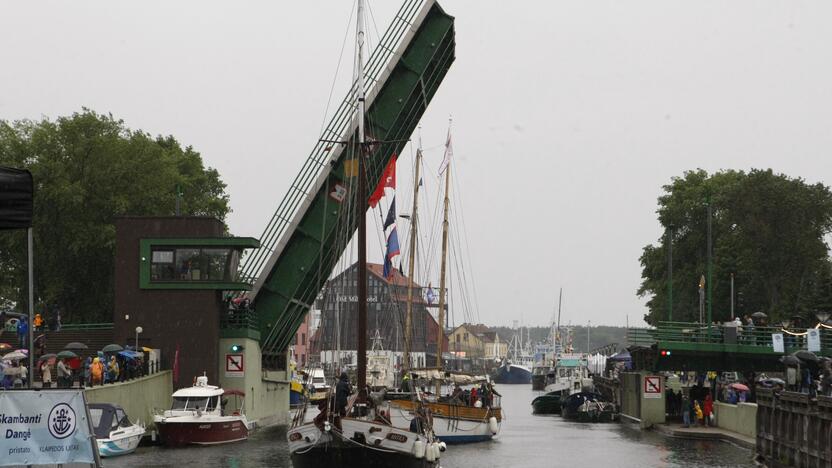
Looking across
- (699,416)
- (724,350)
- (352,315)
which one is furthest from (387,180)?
(352,315)

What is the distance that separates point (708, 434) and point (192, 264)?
18.0 m

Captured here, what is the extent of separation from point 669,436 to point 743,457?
10.2 m

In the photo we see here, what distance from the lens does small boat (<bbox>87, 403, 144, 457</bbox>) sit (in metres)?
31.7

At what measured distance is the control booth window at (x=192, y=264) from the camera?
42.3 meters

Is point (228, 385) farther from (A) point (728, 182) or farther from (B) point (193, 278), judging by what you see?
(A) point (728, 182)

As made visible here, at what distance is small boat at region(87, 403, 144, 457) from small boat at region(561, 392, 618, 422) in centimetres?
3151

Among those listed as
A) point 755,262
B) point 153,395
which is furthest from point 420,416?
point 755,262

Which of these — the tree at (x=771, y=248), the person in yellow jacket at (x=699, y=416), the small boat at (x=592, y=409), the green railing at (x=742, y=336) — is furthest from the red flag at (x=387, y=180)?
the tree at (x=771, y=248)

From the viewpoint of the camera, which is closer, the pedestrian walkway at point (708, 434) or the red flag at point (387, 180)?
the red flag at point (387, 180)

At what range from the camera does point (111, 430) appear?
32188mm

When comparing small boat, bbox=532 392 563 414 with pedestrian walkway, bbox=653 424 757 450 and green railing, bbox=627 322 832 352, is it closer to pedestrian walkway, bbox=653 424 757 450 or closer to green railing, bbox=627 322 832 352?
green railing, bbox=627 322 832 352

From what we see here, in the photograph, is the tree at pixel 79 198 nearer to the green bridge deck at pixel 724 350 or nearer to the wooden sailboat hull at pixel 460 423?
the wooden sailboat hull at pixel 460 423

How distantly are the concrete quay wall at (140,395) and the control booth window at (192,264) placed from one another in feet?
11.0

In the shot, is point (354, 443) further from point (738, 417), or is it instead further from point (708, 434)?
point (738, 417)
